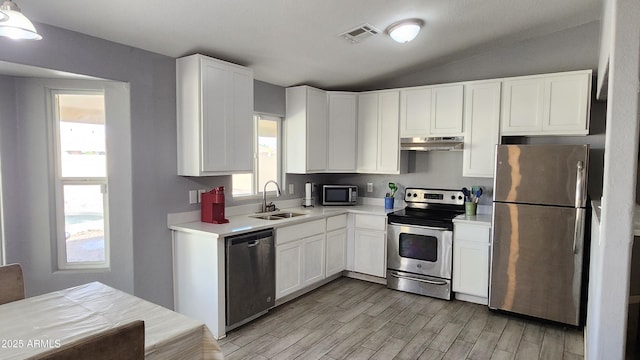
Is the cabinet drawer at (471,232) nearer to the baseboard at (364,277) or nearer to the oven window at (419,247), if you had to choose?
the oven window at (419,247)

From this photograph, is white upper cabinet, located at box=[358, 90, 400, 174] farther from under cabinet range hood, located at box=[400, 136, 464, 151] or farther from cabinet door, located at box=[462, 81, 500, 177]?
cabinet door, located at box=[462, 81, 500, 177]

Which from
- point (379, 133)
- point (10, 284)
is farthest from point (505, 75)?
point (10, 284)

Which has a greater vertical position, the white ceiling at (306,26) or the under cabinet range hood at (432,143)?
the white ceiling at (306,26)

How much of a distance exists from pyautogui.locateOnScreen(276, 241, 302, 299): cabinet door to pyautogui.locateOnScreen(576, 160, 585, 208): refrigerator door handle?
8.18ft

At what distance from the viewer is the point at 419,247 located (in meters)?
3.91

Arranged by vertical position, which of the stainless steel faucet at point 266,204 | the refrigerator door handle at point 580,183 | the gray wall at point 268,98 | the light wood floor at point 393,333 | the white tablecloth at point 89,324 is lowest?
the light wood floor at point 393,333

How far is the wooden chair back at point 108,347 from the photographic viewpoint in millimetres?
1024

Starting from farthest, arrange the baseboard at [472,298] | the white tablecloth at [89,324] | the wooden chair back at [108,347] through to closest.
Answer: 1. the baseboard at [472,298]
2. the white tablecloth at [89,324]
3. the wooden chair back at [108,347]

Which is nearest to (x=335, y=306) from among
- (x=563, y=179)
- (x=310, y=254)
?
(x=310, y=254)

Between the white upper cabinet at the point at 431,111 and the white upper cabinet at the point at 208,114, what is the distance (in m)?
1.95

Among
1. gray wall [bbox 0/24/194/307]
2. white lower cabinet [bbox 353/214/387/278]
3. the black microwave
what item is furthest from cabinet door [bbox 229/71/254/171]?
white lower cabinet [bbox 353/214/387/278]

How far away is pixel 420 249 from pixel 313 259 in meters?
1.15

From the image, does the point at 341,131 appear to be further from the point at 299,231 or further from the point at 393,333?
the point at 393,333

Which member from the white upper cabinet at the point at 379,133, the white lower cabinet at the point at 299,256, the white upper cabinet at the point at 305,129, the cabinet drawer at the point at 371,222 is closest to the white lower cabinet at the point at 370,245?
the cabinet drawer at the point at 371,222
